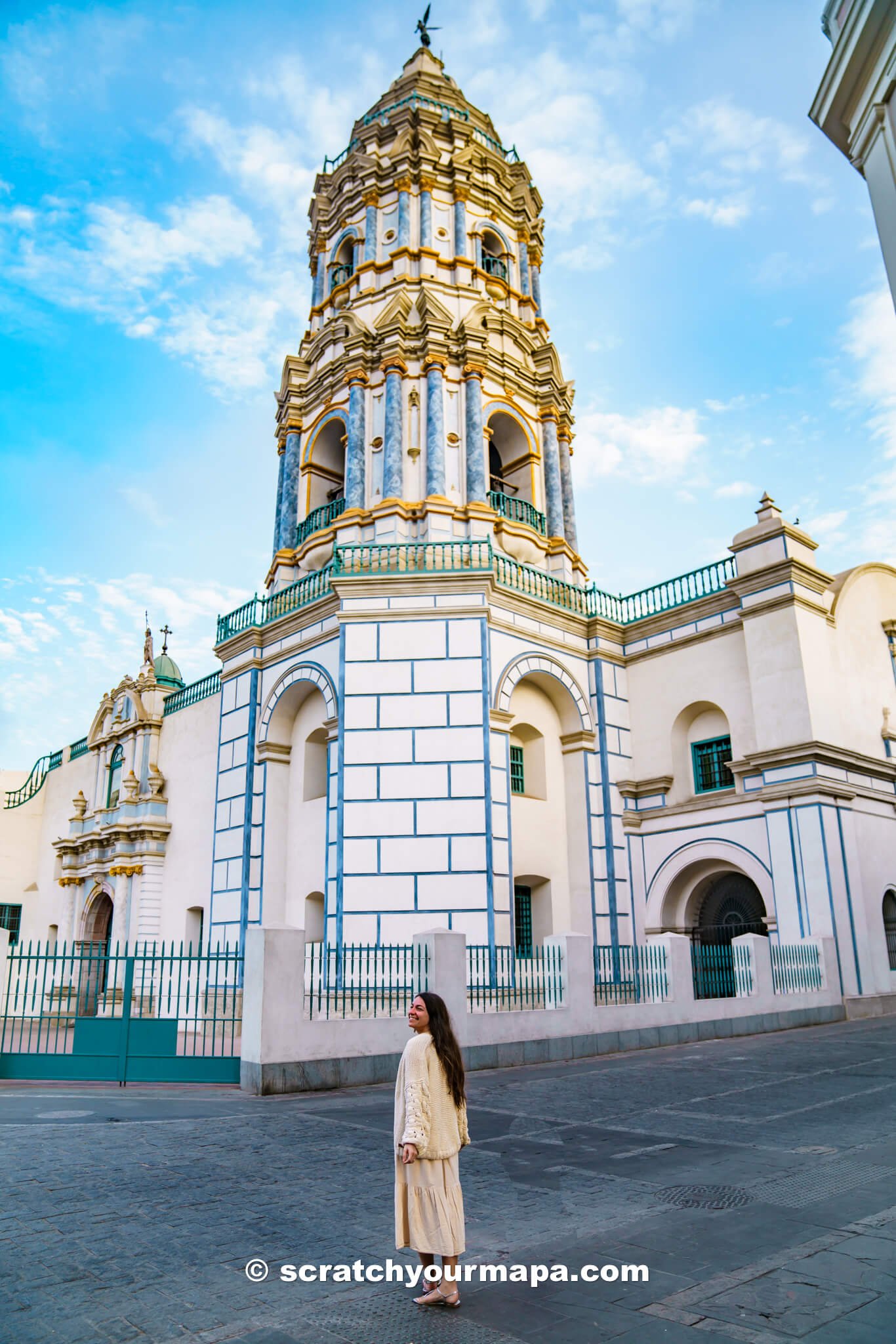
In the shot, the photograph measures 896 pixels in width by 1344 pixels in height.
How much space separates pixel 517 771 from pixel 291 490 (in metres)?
9.35

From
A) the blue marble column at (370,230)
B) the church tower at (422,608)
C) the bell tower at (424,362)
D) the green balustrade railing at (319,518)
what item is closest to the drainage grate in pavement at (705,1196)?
the church tower at (422,608)

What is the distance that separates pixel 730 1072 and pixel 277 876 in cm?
1168

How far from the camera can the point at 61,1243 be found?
16.6 ft

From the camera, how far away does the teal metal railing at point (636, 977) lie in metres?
15.0

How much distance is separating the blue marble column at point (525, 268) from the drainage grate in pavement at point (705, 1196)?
23.8 m

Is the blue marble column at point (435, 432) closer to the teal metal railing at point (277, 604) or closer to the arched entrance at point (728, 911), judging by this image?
the teal metal railing at point (277, 604)

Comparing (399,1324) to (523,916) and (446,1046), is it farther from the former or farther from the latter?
(523,916)

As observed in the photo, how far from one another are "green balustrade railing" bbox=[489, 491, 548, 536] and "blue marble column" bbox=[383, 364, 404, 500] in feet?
7.32

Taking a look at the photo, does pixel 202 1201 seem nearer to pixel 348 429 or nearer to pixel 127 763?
pixel 348 429

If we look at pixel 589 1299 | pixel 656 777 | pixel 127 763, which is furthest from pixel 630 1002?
pixel 127 763

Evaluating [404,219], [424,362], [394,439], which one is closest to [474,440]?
[394,439]

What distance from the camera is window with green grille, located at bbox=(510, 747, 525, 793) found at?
20.3 m

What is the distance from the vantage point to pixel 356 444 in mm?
21797

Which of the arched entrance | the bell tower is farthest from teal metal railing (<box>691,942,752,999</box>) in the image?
the bell tower
